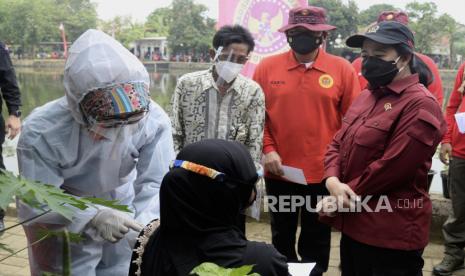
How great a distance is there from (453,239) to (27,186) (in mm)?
2973

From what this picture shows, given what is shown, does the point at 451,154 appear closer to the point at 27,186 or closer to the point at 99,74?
the point at 99,74

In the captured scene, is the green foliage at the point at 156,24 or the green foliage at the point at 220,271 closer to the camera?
the green foliage at the point at 220,271

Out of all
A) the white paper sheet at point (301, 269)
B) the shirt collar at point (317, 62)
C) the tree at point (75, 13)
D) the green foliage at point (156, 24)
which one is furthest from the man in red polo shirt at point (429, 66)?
the green foliage at point (156, 24)

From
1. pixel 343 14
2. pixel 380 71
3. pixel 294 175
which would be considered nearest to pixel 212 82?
pixel 294 175

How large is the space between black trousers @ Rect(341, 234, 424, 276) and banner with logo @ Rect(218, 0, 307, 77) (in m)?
2.21

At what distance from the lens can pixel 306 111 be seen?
282 centimetres

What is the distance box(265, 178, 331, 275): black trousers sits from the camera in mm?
2895

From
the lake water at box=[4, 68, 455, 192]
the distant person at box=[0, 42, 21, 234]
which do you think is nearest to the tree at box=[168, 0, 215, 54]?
the lake water at box=[4, 68, 455, 192]

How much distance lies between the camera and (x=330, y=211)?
2.18 m

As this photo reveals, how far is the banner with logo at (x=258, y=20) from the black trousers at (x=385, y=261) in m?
2.21

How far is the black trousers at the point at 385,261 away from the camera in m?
2.04

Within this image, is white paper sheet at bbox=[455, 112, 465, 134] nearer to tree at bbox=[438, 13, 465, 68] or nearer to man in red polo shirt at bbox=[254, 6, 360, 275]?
man in red polo shirt at bbox=[254, 6, 360, 275]

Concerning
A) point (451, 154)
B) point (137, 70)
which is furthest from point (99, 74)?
point (451, 154)

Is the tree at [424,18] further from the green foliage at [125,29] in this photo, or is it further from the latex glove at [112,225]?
the green foliage at [125,29]
